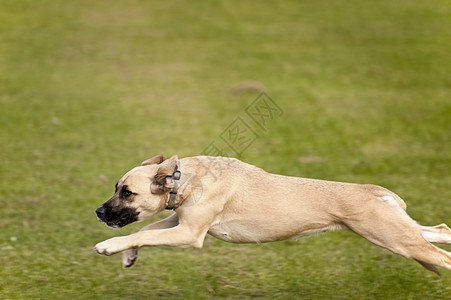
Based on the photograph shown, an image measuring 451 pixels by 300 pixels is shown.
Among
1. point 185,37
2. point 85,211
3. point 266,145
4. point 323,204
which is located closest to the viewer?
point 323,204

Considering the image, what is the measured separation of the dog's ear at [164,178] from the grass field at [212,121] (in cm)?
158

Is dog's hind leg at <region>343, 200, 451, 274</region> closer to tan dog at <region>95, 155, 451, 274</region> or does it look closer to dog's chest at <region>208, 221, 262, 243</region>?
tan dog at <region>95, 155, 451, 274</region>

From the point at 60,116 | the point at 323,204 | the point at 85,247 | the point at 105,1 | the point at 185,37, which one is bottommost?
the point at 85,247

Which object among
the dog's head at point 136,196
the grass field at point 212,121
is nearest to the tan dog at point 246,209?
the dog's head at point 136,196

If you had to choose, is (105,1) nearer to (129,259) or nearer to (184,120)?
(184,120)

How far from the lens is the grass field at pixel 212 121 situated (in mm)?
7645

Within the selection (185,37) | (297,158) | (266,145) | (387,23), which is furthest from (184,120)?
(387,23)

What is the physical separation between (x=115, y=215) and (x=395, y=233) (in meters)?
2.72

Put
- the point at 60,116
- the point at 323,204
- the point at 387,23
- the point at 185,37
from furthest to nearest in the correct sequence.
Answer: the point at 387,23 < the point at 185,37 < the point at 60,116 < the point at 323,204

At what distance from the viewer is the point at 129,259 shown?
639 centimetres

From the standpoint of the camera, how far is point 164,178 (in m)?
5.99

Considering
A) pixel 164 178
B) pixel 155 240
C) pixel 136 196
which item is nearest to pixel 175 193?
pixel 164 178

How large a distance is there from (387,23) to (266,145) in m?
14.6

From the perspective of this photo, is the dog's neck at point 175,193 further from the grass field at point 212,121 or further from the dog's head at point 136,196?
the grass field at point 212,121
